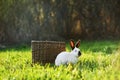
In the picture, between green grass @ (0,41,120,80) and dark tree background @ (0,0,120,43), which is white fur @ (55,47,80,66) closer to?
green grass @ (0,41,120,80)

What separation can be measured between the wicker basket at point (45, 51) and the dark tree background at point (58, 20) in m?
8.10

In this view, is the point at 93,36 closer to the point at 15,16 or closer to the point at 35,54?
the point at 15,16

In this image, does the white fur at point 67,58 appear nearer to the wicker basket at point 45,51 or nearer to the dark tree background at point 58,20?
the wicker basket at point 45,51

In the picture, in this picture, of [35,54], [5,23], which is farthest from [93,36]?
[35,54]

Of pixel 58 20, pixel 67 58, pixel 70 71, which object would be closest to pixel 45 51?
pixel 67 58

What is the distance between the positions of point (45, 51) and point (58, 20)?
938 centimetres

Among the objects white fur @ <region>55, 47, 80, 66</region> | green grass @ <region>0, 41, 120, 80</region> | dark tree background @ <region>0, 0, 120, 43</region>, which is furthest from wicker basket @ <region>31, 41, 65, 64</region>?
dark tree background @ <region>0, 0, 120, 43</region>

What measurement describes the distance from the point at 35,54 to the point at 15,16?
28.3 feet

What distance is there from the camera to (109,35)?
22281 mm

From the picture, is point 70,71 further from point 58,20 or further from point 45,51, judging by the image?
point 58,20

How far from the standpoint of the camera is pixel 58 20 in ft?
72.0

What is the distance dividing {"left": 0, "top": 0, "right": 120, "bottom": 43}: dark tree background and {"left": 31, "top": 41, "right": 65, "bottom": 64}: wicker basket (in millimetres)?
8096

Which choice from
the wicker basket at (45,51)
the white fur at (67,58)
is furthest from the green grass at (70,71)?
the wicker basket at (45,51)

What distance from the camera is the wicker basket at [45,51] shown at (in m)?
12.4
